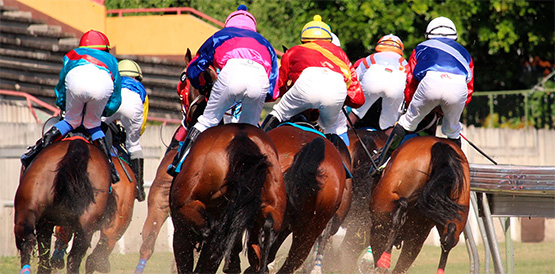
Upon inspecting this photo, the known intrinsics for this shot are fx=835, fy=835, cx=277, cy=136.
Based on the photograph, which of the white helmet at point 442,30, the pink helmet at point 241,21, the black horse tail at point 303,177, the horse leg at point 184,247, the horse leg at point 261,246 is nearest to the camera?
the horse leg at point 261,246

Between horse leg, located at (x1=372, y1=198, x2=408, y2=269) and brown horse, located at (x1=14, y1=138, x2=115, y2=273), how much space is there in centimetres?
253

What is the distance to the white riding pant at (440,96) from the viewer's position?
7598 mm

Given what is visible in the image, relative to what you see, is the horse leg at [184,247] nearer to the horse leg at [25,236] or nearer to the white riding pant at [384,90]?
the horse leg at [25,236]

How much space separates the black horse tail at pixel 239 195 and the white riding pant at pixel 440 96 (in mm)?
2208

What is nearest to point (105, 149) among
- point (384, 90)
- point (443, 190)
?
point (443, 190)

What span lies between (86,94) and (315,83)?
81.0 inches

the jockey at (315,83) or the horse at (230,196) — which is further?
the jockey at (315,83)

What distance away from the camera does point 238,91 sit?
6.56 metres

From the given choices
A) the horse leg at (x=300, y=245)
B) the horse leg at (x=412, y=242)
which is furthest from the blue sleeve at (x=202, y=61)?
the horse leg at (x=412, y=242)

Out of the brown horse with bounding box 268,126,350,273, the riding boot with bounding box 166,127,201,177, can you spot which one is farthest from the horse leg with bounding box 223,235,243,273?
the riding boot with bounding box 166,127,201,177

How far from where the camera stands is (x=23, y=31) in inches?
708

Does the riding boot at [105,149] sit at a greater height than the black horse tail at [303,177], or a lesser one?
lesser

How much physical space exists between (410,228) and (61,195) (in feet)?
10.2

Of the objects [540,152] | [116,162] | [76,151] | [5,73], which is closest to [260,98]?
[76,151]
